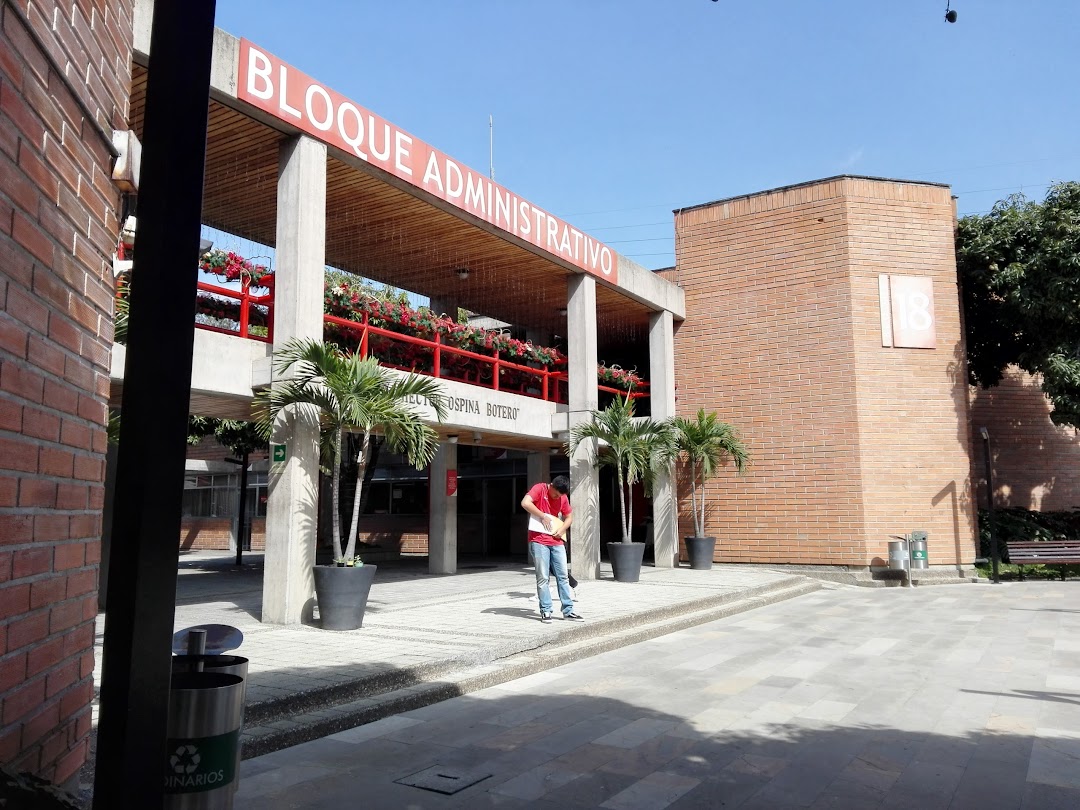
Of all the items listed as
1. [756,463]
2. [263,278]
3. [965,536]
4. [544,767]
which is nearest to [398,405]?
[263,278]

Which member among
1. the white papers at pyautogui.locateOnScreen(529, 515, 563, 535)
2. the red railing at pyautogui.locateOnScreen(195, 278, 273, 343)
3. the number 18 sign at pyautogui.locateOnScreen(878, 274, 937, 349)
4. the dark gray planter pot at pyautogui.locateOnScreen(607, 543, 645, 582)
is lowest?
the dark gray planter pot at pyautogui.locateOnScreen(607, 543, 645, 582)

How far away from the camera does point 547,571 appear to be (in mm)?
9008

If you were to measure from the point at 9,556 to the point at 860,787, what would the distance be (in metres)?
3.99

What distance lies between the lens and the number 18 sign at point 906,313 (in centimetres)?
1549

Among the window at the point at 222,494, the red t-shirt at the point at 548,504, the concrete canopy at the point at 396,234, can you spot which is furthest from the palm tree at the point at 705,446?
the window at the point at 222,494

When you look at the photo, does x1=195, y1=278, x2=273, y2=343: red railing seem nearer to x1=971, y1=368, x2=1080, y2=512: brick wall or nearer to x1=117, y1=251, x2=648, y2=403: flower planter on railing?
x1=117, y1=251, x2=648, y2=403: flower planter on railing

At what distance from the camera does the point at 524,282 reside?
50.0ft

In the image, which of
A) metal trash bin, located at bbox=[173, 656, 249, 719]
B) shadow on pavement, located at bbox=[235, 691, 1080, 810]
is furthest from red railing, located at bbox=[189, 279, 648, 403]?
metal trash bin, located at bbox=[173, 656, 249, 719]

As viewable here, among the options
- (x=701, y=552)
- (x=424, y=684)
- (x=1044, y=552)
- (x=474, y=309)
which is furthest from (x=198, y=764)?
(x=1044, y=552)

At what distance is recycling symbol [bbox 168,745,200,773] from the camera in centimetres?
221

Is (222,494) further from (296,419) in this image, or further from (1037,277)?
(1037,277)

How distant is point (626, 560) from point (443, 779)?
9321 millimetres

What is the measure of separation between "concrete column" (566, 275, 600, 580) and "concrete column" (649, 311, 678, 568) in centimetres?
217

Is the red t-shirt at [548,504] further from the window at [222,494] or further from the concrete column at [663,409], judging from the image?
the window at [222,494]
